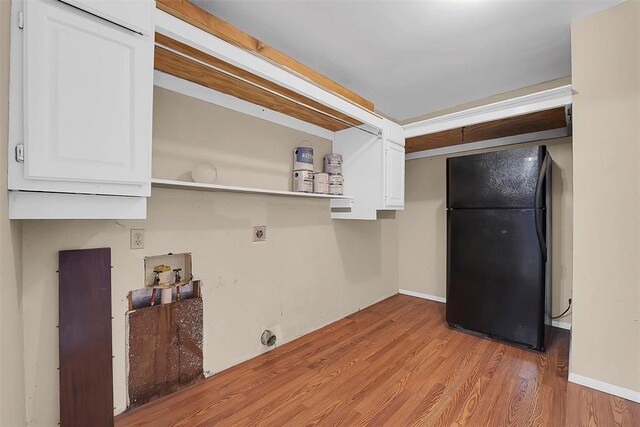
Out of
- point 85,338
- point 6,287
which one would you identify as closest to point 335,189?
point 85,338

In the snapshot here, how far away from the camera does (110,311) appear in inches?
55.7

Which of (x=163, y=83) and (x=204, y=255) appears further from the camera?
(x=204, y=255)

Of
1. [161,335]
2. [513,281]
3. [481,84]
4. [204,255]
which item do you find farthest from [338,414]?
[481,84]

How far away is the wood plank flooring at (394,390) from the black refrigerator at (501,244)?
0.23 metres

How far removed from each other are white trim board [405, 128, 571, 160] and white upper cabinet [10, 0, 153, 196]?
10.5 feet

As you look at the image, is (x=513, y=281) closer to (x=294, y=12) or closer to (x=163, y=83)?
(x=294, y=12)

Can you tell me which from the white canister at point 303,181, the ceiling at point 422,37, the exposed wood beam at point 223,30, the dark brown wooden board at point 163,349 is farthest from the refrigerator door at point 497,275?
the dark brown wooden board at point 163,349

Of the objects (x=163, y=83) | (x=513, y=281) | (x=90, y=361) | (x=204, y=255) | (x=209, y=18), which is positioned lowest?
(x=90, y=361)

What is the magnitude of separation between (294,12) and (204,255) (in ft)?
5.29

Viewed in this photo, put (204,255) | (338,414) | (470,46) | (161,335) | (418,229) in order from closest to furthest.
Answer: (338,414), (161,335), (204,255), (470,46), (418,229)

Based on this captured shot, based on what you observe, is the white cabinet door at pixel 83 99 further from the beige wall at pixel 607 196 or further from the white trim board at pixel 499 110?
the beige wall at pixel 607 196

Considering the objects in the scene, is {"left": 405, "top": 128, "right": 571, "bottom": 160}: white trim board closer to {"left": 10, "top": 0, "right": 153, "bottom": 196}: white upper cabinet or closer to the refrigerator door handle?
the refrigerator door handle

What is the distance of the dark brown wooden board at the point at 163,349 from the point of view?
153 centimetres

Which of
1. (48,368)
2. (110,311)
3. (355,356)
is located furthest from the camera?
(355,356)
